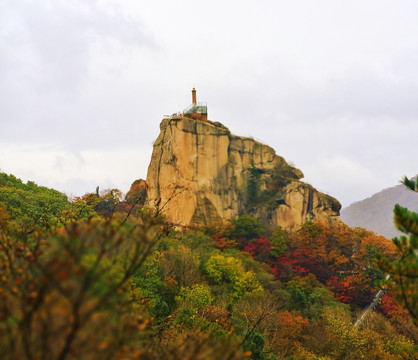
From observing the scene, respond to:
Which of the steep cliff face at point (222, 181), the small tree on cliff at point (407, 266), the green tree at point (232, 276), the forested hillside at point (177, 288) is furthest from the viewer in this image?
the steep cliff face at point (222, 181)

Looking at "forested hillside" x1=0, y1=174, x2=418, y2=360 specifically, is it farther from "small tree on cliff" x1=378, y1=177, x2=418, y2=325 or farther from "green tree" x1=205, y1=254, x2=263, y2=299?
"small tree on cliff" x1=378, y1=177, x2=418, y2=325

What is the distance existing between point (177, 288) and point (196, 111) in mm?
19669

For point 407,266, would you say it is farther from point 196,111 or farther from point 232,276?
point 196,111

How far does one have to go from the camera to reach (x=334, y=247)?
31406 mm

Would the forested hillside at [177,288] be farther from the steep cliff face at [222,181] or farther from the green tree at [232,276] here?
the steep cliff face at [222,181]

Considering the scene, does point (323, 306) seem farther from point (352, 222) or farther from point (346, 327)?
point (352, 222)

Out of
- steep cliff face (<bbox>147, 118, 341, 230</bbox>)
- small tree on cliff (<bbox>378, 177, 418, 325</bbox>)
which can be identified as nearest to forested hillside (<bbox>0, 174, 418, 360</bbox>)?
small tree on cliff (<bbox>378, 177, 418, 325</bbox>)

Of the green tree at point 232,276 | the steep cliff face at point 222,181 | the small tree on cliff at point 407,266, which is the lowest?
the green tree at point 232,276

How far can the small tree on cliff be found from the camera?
666cm

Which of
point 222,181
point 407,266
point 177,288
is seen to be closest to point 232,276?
point 177,288

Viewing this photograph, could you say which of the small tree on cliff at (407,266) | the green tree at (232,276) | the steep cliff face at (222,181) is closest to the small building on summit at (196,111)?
the steep cliff face at (222,181)

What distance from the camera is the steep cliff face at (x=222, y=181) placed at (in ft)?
112

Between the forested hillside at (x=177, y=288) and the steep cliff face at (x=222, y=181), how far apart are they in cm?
210

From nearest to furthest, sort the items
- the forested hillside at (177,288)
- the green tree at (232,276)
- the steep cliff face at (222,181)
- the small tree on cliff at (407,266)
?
the forested hillside at (177,288) → the small tree on cliff at (407,266) → the green tree at (232,276) → the steep cliff face at (222,181)
